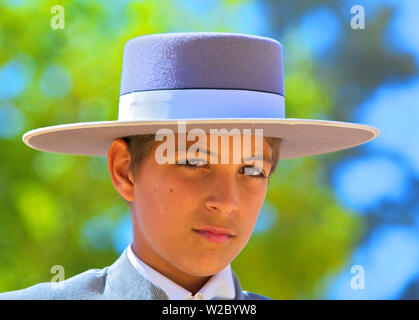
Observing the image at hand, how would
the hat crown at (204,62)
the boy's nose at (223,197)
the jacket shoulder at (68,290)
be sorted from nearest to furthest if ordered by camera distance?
the boy's nose at (223,197), the hat crown at (204,62), the jacket shoulder at (68,290)

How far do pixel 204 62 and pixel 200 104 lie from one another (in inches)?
6.3

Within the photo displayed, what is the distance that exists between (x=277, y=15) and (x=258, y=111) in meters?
6.05

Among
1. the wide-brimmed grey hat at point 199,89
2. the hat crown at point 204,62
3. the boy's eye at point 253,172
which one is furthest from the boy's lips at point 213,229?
the hat crown at point 204,62

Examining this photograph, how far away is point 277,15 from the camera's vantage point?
8.48m

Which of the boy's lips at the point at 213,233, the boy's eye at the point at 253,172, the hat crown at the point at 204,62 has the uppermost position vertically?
the hat crown at the point at 204,62

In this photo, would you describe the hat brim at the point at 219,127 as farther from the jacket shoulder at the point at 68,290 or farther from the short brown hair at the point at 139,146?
the jacket shoulder at the point at 68,290

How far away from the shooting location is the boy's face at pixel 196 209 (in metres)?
2.50

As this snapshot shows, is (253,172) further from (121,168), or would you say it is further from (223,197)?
(121,168)

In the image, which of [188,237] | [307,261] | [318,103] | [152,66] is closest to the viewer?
[188,237]

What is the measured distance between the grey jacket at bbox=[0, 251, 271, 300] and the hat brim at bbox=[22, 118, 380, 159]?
48 cm

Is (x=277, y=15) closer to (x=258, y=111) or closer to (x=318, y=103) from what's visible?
(x=318, y=103)

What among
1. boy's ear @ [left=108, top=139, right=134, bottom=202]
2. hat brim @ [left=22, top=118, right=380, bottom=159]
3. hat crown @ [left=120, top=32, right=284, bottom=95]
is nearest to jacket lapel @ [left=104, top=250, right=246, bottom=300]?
boy's ear @ [left=108, top=139, right=134, bottom=202]

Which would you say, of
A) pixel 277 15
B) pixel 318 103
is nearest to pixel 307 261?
pixel 318 103
